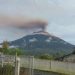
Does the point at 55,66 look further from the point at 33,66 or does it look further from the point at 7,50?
the point at 7,50

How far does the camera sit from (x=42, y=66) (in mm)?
29188

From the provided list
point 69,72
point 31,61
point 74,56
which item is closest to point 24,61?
point 31,61

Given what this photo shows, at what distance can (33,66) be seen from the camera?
25.5 meters

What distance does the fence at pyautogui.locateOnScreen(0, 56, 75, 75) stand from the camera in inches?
924

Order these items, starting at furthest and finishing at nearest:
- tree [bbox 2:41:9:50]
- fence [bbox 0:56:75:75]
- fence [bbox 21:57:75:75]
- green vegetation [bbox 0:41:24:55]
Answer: tree [bbox 2:41:9:50] < green vegetation [bbox 0:41:24:55] < fence [bbox 21:57:75:75] < fence [bbox 0:56:75:75]

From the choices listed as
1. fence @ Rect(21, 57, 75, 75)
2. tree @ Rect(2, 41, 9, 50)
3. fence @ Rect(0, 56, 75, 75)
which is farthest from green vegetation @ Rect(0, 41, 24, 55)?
fence @ Rect(0, 56, 75, 75)

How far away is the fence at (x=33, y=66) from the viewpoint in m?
23.5

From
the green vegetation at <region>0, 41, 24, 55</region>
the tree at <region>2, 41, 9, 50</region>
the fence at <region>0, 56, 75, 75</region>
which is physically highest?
the tree at <region>2, 41, 9, 50</region>

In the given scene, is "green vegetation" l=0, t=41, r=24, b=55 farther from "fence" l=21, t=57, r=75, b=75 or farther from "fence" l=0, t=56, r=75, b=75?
"fence" l=0, t=56, r=75, b=75

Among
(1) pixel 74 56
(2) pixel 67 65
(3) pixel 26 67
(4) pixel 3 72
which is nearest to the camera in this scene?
(4) pixel 3 72

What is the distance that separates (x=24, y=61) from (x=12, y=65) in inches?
117

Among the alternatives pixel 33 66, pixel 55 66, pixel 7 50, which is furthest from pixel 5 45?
pixel 33 66

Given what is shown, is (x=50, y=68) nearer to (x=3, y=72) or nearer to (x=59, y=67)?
(x=59, y=67)

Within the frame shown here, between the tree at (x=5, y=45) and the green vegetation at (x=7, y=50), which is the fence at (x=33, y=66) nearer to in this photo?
the green vegetation at (x=7, y=50)
